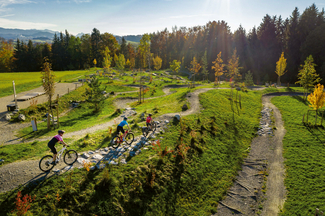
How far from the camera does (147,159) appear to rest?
1411 cm

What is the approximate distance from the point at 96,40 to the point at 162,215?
103471mm

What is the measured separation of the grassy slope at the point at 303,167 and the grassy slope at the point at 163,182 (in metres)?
4.46

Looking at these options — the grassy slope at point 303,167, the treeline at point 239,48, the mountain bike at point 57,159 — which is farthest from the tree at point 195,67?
the mountain bike at point 57,159

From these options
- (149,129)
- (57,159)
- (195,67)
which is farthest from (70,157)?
(195,67)

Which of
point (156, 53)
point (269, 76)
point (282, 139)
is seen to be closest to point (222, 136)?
point (282, 139)

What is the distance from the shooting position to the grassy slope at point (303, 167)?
491 inches

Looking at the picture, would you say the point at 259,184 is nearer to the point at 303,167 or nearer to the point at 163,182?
the point at 303,167

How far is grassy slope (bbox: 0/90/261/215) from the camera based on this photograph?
32.3 feet

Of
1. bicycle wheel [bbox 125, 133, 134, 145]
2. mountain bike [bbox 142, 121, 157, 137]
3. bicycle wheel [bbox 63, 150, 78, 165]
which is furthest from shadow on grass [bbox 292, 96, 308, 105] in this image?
bicycle wheel [bbox 63, 150, 78, 165]

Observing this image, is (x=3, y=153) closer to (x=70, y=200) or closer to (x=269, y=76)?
(x=70, y=200)

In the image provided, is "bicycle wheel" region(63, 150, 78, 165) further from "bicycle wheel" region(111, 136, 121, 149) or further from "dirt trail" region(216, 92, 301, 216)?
"dirt trail" region(216, 92, 301, 216)

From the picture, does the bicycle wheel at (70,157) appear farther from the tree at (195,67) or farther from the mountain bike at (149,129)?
the tree at (195,67)

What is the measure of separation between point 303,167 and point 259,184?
5.26 metres

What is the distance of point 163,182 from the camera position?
13016 mm
